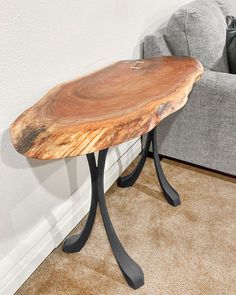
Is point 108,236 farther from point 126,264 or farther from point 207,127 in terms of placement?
point 207,127

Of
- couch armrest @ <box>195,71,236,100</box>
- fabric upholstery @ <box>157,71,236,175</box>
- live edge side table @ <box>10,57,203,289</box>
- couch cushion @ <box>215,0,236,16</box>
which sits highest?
couch cushion @ <box>215,0,236,16</box>

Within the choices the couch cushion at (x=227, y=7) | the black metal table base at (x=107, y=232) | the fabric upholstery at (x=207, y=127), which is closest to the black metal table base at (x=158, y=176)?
the black metal table base at (x=107, y=232)

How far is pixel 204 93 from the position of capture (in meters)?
1.46

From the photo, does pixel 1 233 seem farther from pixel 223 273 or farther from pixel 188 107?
pixel 188 107

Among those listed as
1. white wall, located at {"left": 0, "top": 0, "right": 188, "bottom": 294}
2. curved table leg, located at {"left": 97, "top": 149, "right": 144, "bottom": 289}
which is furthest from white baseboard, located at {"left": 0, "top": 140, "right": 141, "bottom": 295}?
curved table leg, located at {"left": 97, "top": 149, "right": 144, "bottom": 289}

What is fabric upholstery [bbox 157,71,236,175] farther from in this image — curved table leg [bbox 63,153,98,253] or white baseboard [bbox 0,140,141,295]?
curved table leg [bbox 63,153,98,253]

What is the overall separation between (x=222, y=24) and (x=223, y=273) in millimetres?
1268

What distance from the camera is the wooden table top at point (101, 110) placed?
727mm

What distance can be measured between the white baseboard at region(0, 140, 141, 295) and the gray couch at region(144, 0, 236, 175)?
44cm

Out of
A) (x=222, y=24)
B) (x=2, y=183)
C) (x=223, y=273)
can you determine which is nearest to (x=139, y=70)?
(x=2, y=183)

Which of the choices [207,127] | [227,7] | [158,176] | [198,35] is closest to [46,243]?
[158,176]

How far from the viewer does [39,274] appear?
1249 millimetres

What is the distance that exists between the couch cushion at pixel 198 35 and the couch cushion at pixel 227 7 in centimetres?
38

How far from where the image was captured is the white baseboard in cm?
115
